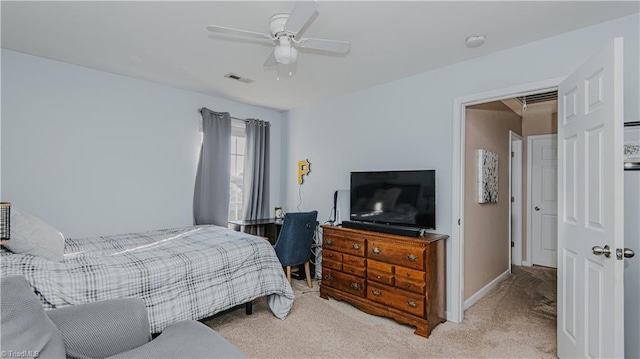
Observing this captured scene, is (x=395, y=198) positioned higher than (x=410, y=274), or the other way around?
(x=395, y=198)

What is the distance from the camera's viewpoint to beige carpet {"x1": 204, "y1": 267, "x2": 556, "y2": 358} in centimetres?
238

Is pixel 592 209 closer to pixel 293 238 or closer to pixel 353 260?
pixel 353 260

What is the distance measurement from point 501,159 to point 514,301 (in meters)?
1.77

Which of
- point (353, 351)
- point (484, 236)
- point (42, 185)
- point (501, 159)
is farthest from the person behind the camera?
point (501, 159)

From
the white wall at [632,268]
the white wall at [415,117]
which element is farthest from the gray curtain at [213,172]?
the white wall at [632,268]

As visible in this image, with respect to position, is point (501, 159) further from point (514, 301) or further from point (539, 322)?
point (539, 322)

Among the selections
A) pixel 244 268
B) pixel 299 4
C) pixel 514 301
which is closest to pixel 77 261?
pixel 244 268

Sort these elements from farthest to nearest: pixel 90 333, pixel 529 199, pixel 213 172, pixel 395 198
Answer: pixel 529 199 → pixel 213 172 → pixel 395 198 → pixel 90 333

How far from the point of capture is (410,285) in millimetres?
2754

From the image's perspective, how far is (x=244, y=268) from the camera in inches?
111

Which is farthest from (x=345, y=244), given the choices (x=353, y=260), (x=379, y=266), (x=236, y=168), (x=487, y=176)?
(x=236, y=168)

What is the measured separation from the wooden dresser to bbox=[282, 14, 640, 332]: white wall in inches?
13.3

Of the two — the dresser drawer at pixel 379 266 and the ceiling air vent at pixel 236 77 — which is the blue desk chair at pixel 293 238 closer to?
the dresser drawer at pixel 379 266

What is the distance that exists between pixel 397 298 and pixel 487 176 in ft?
6.02
